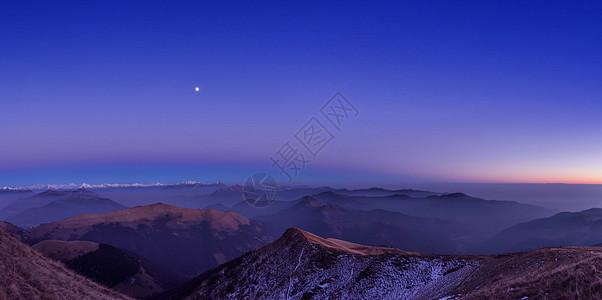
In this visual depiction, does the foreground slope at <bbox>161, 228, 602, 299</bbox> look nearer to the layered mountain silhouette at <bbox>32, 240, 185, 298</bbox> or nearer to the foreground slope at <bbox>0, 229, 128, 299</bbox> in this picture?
the foreground slope at <bbox>0, 229, 128, 299</bbox>

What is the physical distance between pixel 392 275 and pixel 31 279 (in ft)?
170

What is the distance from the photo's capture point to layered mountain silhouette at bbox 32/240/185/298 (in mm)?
161625

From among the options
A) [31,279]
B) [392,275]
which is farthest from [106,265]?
[31,279]

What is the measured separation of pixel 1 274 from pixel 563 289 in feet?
119

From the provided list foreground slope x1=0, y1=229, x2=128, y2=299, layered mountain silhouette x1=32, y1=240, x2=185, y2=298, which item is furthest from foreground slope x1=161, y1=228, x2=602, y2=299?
layered mountain silhouette x1=32, y1=240, x2=185, y2=298

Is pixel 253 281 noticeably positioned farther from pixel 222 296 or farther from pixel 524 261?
pixel 524 261

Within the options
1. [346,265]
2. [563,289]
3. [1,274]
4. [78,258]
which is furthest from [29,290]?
[78,258]

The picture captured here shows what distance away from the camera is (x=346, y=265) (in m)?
59.5

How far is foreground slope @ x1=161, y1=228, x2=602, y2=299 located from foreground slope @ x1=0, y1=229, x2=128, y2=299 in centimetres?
3075

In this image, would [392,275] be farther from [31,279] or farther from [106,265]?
[106,265]

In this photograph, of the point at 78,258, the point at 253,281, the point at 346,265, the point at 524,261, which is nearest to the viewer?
the point at 524,261

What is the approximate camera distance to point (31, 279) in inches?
777

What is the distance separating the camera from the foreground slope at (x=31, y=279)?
18016 mm

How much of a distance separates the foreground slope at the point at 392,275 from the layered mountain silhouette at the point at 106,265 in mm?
120003
